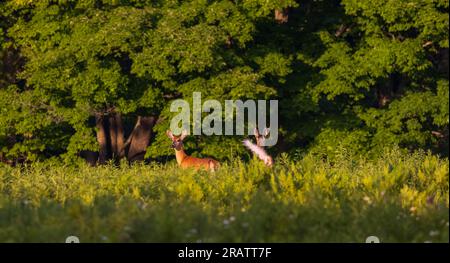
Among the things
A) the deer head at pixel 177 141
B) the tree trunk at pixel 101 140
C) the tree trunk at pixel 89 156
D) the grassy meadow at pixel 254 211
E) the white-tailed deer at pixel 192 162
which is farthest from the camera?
the tree trunk at pixel 89 156

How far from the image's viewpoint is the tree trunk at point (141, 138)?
32.9 m

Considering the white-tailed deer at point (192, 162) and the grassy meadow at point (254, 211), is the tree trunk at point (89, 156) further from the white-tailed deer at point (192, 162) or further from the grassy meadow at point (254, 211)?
the grassy meadow at point (254, 211)

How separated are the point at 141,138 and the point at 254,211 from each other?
69.7 ft

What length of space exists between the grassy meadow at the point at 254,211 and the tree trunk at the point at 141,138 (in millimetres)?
16564

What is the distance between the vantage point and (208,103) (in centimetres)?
2923

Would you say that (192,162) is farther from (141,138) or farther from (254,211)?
(141,138)

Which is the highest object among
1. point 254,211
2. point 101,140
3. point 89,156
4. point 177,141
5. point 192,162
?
point 101,140

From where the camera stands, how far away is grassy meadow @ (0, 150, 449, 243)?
11.6 m

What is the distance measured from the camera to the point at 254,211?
1220 cm

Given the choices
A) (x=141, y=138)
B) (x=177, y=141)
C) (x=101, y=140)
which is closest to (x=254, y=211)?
(x=177, y=141)

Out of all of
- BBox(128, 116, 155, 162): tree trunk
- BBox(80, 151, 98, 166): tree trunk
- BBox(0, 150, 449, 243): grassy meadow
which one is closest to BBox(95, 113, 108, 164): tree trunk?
BBox(80, 151, 98, 166): tree trunk

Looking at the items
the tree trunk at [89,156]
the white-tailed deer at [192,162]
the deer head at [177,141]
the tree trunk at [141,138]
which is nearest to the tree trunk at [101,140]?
the tree trunk at [89,156]

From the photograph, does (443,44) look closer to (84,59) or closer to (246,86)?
(246,86)

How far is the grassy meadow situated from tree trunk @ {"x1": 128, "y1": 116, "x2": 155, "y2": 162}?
16.6 m
